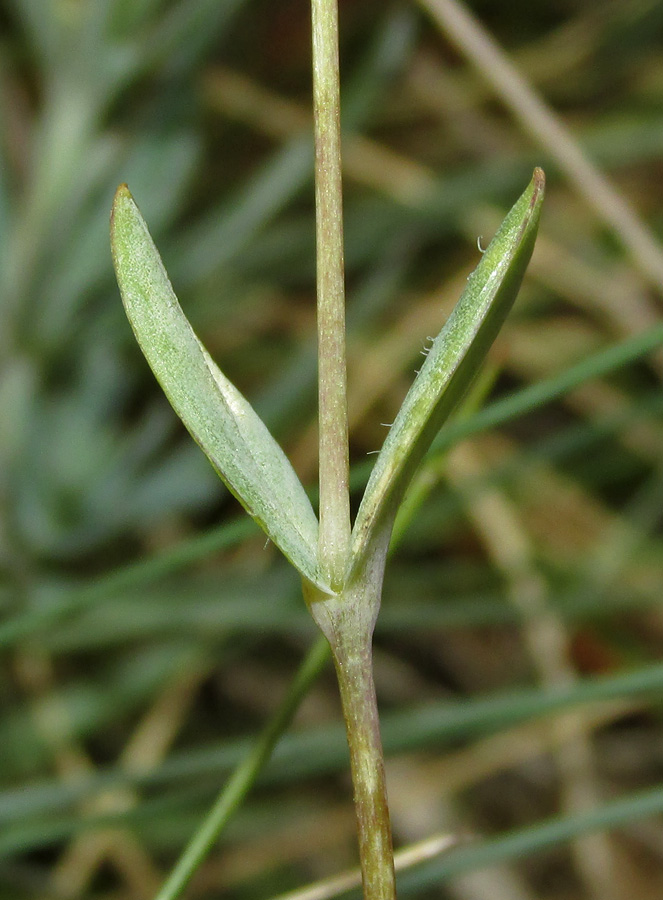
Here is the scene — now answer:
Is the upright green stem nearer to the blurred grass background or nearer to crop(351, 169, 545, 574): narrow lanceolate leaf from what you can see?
crop(351, 169, 545, 574): narrow lanceolate leaf

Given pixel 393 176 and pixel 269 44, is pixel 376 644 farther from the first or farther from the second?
pixel 269 44

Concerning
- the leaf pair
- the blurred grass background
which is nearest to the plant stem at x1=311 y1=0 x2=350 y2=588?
the leaf pair

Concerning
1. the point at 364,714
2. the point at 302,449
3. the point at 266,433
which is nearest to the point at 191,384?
the point at 266,433

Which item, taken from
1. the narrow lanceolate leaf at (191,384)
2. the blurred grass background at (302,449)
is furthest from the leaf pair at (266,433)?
the blurred grass background at (302,449)

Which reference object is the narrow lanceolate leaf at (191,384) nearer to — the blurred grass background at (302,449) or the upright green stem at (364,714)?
the upright green stem at (364,714)

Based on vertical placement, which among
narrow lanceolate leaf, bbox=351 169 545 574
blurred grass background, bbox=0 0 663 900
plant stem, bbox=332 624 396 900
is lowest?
plant stem, bbox=332 624 396 900

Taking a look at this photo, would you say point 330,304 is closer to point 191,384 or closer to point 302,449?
point 191,384

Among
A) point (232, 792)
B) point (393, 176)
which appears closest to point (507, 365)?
point (393, 176)
